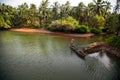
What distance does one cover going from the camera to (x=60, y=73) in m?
22.2

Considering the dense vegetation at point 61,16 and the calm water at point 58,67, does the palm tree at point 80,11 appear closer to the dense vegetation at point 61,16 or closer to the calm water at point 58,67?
the dense vegetation at point 61,16

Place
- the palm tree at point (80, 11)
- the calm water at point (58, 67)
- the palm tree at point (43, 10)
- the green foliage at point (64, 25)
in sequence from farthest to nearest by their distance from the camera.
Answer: the palm tree at point (43, 10)
the palm tree at point (80, 11)
the green foliage at point (64, 25)
the calm water at point (58, 67)

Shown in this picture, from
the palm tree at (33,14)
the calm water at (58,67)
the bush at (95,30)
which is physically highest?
the palm tree at (33,14)

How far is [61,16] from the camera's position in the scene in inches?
2763

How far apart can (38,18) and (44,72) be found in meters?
53.8

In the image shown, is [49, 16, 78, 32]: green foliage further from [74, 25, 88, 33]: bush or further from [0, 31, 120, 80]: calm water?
[0, 31, 120, 80]: calm water

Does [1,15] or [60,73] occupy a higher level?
[1,15]

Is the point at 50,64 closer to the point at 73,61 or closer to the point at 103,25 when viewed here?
the point at 73,61

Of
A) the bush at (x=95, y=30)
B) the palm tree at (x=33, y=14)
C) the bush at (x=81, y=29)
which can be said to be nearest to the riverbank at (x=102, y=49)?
the bush at (x=81, y=29)

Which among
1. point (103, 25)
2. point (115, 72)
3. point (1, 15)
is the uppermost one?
point (1, 15)

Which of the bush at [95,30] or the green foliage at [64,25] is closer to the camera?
the green foliage at [64,25]

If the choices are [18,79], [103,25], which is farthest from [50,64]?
[103,25]

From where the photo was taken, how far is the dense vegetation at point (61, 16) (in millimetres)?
63263

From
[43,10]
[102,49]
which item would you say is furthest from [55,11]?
[102,49]
